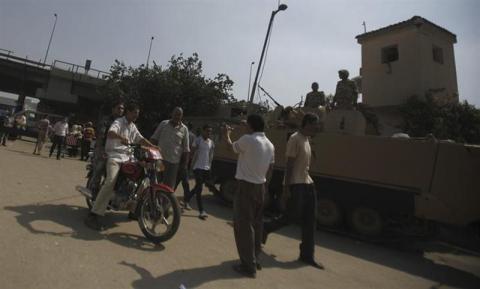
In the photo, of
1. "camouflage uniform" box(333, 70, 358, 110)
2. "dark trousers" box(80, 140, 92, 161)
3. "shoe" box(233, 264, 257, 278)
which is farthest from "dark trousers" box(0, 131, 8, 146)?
"shoe" box(233, 264, 257, 278)

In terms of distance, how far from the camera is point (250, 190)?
14.0 feet

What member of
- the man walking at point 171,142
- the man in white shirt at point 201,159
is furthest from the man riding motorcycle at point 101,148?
the man in white shirt at point 201,159

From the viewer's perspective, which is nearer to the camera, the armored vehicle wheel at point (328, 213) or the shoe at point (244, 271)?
the shoe at point (244, 271)

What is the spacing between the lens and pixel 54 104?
3938cm

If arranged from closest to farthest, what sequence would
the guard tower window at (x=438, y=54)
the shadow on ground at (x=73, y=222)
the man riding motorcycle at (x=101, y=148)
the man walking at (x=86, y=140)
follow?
the shadow on ground at (x=73, y=222) → the man riding motorcycle at (x=101, y=148) → the man walking at (x=86, y=140) → the guard tower window at (x=438, y=54)

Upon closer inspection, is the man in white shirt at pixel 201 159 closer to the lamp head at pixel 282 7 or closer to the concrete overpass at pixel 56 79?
the lamp head at pixel 282 7

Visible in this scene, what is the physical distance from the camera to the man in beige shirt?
194 inches

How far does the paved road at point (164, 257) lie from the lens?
141 inches

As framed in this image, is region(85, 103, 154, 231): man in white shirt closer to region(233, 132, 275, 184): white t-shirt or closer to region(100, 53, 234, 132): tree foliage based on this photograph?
region(233, 132, 275, 184): white t-shirt

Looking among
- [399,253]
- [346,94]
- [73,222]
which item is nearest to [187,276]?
[73,222]

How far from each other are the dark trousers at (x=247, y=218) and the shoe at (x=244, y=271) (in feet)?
0.09

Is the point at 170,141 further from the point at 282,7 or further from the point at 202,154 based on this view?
the point at 282,7

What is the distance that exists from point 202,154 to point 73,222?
301cm

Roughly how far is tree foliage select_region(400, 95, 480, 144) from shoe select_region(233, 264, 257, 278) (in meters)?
17.2
